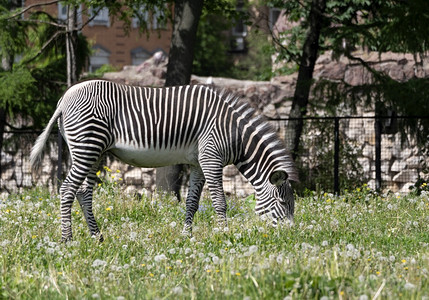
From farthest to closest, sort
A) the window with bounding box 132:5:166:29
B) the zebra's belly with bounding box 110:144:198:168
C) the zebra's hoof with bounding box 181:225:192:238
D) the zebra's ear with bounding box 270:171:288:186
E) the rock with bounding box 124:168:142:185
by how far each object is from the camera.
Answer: the rock with bounding box 124:168:142:185
the window with bounding box 132:5:166:29
the zebra's belly with bounding box 110:144:198:168
the zebra's ear with bounding box 270:171:288:186
the zebra's hoof with bounding box 181:225:192:238

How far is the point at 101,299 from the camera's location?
16.3 feet

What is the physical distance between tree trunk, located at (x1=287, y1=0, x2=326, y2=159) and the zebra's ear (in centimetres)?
663

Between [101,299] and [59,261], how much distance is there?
5.32 feet

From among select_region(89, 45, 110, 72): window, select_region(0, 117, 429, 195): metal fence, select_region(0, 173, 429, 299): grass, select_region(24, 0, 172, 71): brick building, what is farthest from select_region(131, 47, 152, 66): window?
select_region(0, 173, 429, 299): grass

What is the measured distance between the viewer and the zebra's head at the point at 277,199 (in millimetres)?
8836

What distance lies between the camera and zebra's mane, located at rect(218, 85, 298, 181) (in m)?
9.09

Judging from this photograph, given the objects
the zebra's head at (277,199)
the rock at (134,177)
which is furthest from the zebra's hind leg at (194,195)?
the rock at (134,177)

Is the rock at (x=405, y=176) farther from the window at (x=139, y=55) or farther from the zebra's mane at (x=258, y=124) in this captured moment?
the window at (x=139, y=55)

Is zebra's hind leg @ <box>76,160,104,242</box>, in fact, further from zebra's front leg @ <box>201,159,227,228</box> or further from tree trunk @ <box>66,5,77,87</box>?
tree trunk @ <box>66,5,77,87</box>

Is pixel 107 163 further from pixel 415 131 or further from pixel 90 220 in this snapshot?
pixel 90 220

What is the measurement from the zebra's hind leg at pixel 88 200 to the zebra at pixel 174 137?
0.01 m

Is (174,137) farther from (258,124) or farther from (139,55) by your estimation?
(139,55)

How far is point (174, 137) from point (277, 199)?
1614 mm

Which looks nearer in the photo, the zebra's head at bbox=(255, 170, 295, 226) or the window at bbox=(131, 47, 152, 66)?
the zebra's head at bbox=(255, 170, 295, 226)
